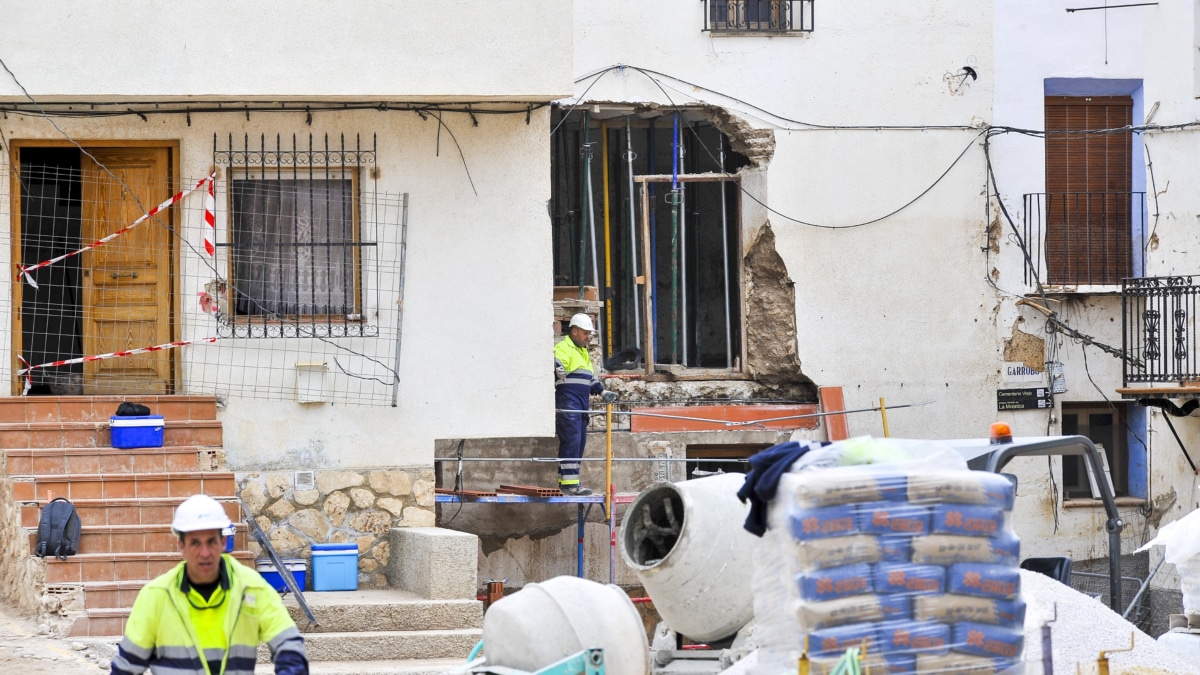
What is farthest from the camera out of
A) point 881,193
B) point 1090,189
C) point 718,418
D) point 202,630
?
point 1090,189

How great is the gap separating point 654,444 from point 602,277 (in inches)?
90.4

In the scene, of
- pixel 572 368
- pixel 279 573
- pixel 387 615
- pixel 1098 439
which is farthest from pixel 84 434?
pixel 1098 439

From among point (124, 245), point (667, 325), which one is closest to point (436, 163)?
point (124, 245)

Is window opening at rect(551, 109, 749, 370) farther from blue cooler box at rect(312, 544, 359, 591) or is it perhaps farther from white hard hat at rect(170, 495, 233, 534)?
white hard hat at rect(170, 495, 233, 534)

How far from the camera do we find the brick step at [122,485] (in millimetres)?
11188

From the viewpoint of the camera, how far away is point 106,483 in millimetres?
11383

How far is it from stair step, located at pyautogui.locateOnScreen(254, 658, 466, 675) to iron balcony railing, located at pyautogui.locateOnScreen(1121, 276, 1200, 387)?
30.8ft

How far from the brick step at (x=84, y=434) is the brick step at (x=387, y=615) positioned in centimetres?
171

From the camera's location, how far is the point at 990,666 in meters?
6.25

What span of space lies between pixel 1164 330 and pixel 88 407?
460 inches

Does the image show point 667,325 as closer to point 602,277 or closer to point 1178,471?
point 602,277

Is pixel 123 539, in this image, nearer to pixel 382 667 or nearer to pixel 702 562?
pixel 382 667

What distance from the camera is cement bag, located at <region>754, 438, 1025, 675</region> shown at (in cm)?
616

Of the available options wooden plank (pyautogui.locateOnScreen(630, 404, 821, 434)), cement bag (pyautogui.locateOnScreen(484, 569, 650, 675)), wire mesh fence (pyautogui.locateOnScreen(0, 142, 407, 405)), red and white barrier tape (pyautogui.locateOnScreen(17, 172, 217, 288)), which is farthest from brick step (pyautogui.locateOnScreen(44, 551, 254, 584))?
wooden plank (pyautogui.locateOnScreen(630, 404, 821, 434))
